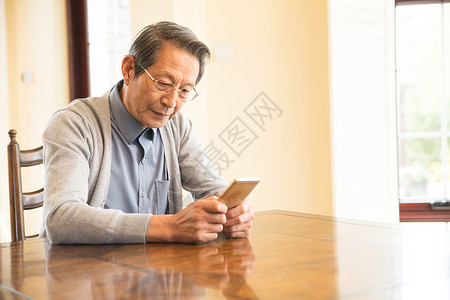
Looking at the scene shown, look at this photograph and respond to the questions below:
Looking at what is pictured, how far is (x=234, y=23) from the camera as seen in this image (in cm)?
319

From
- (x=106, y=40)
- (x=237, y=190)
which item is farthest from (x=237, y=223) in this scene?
(x=106, y=40)

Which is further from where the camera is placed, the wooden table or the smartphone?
the smartphone

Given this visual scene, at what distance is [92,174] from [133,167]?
16 centimetres

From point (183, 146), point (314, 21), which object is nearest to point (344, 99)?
point (314, 21)

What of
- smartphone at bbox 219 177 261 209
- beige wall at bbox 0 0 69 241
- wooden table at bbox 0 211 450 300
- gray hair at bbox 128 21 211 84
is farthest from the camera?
beige wall at bbox 0 0 69 241

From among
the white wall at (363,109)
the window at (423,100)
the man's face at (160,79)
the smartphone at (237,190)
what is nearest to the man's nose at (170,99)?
the man's face at (160,79)

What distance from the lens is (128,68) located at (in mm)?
1693

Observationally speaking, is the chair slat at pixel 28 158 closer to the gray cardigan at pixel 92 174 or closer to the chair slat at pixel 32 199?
the chair slat at pixel 32 199

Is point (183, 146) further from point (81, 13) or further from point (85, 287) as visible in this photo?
point (81, 13)

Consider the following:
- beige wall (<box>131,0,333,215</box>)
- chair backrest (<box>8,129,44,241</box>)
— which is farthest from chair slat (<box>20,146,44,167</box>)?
beige wall (<box>131,0,333,215</box>)

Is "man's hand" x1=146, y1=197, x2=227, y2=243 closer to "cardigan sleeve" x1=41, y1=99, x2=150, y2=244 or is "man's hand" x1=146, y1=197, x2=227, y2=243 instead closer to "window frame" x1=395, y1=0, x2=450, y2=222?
"cardigan sleeve" x1=41, y1=99, x2=150, y2=244

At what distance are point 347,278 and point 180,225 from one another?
1.57 ft

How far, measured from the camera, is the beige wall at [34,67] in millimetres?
4062

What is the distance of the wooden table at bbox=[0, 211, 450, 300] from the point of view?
0.86 metres
